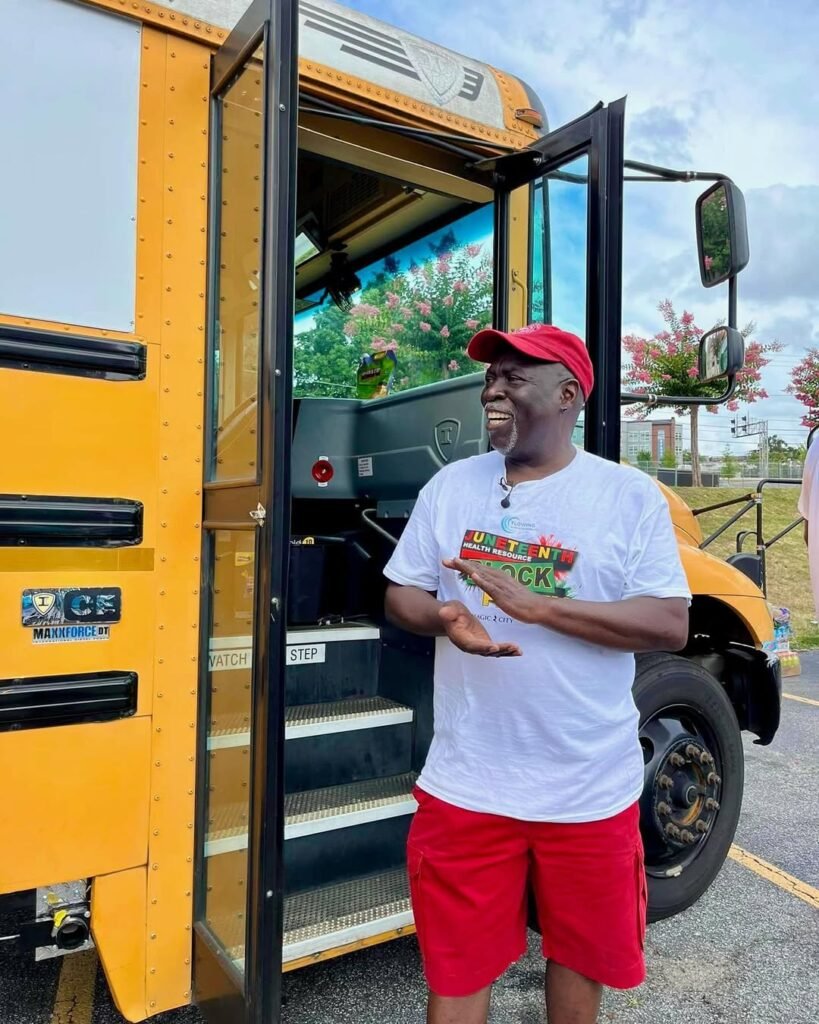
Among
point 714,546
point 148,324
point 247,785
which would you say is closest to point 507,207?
point 148,324

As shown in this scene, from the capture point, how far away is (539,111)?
2697mm

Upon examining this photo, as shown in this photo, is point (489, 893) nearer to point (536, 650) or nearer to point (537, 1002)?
point (536, 650)

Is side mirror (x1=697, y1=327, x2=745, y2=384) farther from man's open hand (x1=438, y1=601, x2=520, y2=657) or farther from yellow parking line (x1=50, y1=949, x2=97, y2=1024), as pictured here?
yellow parking line (x1=50, y1=949, x2=97, y2=1024)

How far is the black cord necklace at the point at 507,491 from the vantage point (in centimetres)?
165

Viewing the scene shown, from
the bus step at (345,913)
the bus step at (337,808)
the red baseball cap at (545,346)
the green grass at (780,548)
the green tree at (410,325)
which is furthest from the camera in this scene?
the green grass at (780,548)

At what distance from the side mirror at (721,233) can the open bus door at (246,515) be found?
1.50 metres

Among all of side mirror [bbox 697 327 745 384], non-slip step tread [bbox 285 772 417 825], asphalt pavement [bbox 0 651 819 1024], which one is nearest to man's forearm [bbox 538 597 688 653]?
non-slip step tread [bbox 285 772 417 825]

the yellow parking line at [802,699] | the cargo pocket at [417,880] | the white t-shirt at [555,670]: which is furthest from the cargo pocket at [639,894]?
the yellow parking line at [802,699]

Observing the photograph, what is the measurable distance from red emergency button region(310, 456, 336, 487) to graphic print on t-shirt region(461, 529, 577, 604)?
2208 mm

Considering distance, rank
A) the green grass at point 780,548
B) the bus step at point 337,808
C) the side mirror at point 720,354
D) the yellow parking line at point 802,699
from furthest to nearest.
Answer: the green grass at point 780,548, the yellow parking line at point 802,699, the side mirror at point 720,354, the bus step at point 337,808

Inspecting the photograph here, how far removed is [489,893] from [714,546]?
1267cm

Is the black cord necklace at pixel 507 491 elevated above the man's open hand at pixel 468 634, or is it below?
above

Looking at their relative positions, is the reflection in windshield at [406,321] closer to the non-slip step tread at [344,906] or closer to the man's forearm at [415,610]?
the man's forearm at [415,610]

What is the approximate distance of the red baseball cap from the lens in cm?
167
